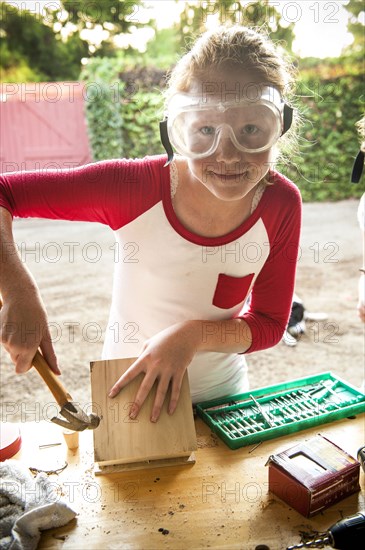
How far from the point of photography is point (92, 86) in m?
7.93

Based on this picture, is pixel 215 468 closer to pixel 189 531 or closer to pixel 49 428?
pixel 189 531

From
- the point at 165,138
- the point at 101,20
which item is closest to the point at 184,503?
the point at 165,138

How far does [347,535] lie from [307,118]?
7612 millimetres

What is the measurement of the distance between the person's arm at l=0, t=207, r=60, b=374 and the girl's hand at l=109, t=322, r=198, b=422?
0.69 feet

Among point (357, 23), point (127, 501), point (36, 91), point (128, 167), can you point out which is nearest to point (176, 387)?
point (127, 501)

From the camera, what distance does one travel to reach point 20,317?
106 cm

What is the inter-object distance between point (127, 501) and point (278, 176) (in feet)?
3.39

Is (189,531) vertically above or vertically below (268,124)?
below

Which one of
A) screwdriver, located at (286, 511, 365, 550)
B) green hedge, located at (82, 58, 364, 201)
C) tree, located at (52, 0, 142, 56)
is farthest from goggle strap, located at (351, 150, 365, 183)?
tree, located at (52, 0, 142, 56)

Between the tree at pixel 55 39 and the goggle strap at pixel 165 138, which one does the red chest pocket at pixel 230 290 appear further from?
the tree at pixel 55 39

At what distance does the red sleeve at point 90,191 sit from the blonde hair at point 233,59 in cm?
27

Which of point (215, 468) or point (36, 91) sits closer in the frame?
point (215, 468)

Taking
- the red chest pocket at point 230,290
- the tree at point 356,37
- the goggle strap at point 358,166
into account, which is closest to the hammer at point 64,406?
the red chest pocket at point 230,290

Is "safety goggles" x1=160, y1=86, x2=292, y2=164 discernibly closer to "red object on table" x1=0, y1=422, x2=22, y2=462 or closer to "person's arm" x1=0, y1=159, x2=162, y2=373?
"person's arm" x1=0, y1=159, x2=162, y2=373
